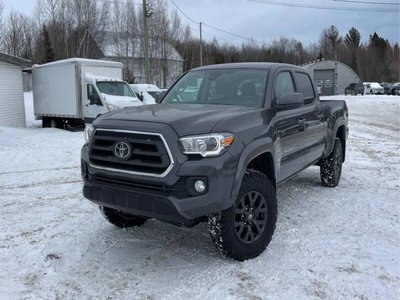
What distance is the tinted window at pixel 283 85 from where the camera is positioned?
533 cm

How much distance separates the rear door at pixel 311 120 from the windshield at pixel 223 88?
1027 mm

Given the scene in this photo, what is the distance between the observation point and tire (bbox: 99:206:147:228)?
512 centimetres

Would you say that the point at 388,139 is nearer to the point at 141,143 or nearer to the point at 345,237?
the point at 345,237

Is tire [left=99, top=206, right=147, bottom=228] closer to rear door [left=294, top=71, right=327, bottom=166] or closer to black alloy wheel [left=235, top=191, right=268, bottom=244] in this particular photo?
black alloy wheel [left=235, top=191, right=268, bottom=244]

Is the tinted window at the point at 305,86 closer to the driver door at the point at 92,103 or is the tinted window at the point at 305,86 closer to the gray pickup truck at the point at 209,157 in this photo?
the gray pickup truck at the point at 209,157

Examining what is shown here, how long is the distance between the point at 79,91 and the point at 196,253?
49.7 ft

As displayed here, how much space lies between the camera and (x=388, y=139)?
1487 centimetres

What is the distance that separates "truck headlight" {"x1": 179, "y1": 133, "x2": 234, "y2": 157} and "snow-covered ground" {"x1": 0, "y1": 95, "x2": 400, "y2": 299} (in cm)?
116

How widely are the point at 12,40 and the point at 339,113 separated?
5110cm

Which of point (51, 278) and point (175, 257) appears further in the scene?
point (175, 257)

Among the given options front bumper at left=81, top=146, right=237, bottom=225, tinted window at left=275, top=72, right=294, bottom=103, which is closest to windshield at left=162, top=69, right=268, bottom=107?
tinted window at left=275, top=72, right=294, bottom=103

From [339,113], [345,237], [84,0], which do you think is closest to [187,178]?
[345,237]

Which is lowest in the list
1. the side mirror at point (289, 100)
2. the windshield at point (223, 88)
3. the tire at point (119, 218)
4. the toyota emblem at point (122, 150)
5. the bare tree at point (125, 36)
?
the tire at point (119, 218)

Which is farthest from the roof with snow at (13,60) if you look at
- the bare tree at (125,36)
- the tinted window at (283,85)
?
the bare tree at (125,36)
